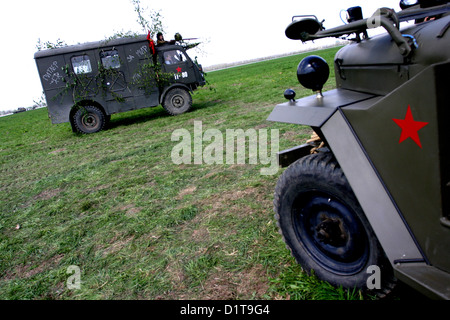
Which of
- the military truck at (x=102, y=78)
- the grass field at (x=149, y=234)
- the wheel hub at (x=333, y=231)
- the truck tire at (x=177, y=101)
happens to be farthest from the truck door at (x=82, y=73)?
the wheel hub at (x=333, y=231)

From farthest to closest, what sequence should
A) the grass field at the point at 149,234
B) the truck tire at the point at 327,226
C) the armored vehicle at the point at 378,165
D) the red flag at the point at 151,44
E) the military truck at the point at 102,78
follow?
the red flag at the point at 151,44 < the military truck at the point at 102,78 < the grass field at the point at 149,234 < the truck tire at the point at 327,226 < the armored vehicle at the point at 378,165

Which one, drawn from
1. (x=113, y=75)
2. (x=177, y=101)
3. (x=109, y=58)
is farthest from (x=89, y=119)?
(x=177, y=101)

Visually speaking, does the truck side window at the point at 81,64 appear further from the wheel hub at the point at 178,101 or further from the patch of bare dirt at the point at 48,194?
the patch of bare dirt at the point at 48,194

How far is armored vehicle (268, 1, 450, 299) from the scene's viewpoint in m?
1.32

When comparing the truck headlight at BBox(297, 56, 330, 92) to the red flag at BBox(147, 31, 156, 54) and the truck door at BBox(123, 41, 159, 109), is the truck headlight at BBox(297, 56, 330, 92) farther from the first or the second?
the red flag at BBox(147, 31, 156, 54)

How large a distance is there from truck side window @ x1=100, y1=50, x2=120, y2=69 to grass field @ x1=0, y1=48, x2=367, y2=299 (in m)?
5.17

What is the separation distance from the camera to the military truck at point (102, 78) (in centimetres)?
1008

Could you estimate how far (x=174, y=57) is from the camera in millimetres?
10992

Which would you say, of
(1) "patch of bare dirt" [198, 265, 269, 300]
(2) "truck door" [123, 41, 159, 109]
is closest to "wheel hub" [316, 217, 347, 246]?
(1) "patch of bare dirt" [198, 265, 269, 300]

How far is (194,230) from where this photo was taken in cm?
313

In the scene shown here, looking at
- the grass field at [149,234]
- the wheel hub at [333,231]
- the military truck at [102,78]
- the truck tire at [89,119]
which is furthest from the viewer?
the truck tire at [89,119]

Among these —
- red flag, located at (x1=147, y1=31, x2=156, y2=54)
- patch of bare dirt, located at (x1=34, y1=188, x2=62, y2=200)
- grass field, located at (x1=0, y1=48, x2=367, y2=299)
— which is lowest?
grass field, located at (x1=0, y1=48, x2=367, y2=299)

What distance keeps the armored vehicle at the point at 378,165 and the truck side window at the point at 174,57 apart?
946cm

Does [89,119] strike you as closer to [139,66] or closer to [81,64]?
[81,64]
